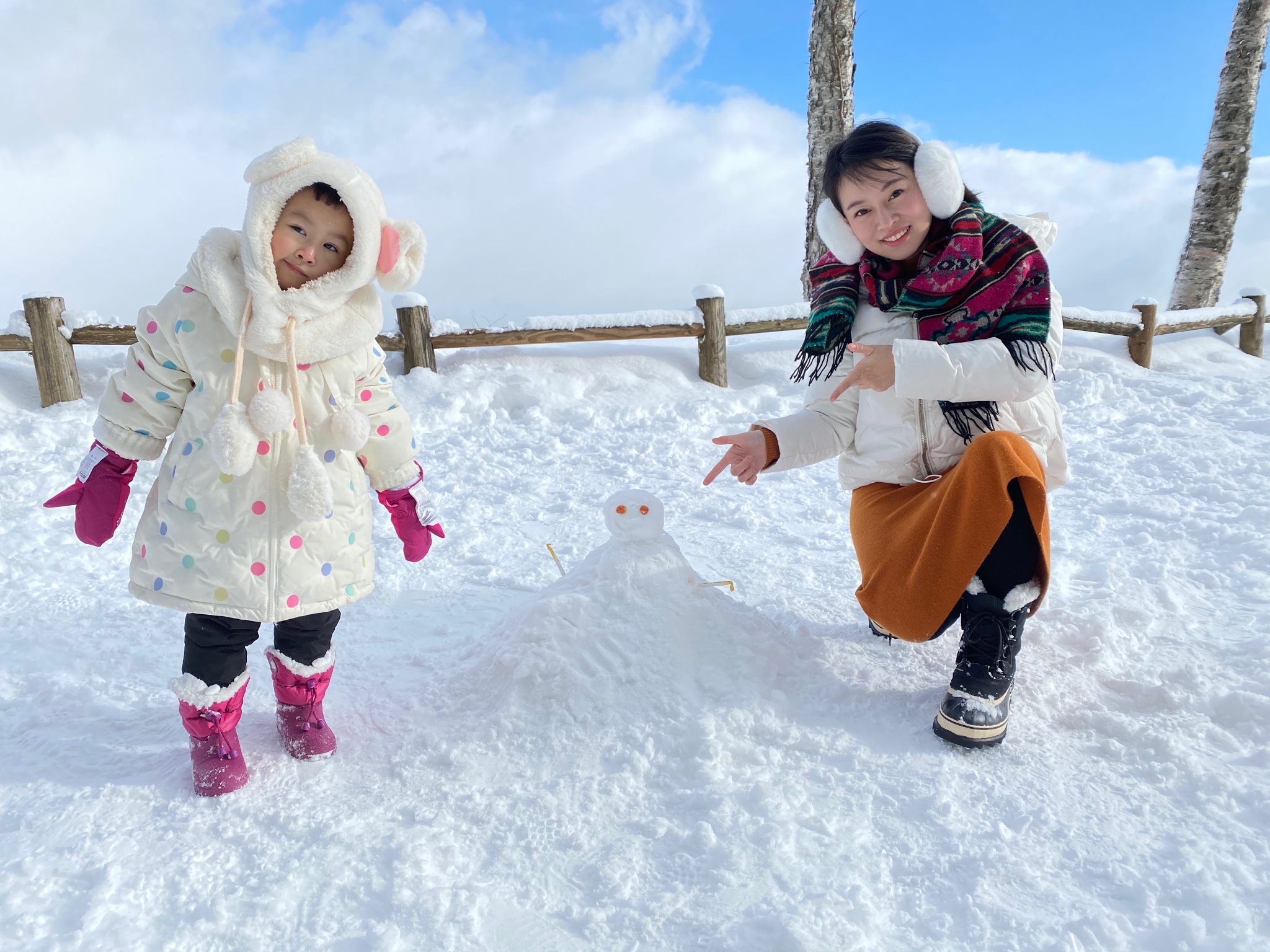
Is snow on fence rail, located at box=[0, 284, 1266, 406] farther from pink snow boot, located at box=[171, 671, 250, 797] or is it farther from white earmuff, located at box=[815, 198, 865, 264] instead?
pink snow boot, located at box=[171, 671, 250, 797]

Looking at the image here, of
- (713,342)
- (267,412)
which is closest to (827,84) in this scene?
(713,342)

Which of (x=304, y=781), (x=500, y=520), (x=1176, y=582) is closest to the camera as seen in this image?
(x=304, y=781)

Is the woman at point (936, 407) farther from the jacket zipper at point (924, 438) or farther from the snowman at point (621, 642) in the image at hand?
the snowman at point (621, 642)

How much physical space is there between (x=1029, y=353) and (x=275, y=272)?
6.29 ft

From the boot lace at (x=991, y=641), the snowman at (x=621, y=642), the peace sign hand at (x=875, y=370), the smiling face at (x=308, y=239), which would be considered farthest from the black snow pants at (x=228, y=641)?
the boot lace at (x=991, y=641)

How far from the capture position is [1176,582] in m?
3.13

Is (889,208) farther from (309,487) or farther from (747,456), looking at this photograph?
(309,487)

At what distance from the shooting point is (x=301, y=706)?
2.11 m

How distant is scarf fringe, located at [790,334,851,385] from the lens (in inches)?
97.7

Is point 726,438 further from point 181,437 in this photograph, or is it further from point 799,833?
point 181,437

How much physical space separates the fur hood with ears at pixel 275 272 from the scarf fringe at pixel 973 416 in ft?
5.13

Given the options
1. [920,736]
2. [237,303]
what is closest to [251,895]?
[237,303]

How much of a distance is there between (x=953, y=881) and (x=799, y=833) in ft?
1.00

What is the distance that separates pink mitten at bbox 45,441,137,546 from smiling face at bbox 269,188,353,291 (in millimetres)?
580
